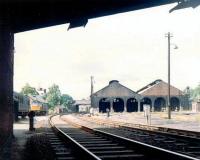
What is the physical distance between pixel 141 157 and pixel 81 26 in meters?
5.53

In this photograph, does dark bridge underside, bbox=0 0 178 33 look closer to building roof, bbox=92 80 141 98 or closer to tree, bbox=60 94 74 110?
building roof, bbox=92 80 141 98

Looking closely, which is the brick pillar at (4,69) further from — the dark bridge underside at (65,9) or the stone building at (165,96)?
the stone building at (165,96)

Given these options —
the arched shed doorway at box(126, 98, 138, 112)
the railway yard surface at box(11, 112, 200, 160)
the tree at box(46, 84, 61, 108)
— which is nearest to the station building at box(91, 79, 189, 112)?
the arched shed doorway at box(126, 98, 138, 112)

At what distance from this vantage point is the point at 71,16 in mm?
13148

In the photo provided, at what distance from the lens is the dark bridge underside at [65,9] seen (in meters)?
11.2

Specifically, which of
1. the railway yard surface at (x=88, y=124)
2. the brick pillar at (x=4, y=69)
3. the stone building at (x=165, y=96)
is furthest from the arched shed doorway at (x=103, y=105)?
the brick pillar at (x=4, y=69)

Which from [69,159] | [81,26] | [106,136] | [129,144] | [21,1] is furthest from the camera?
[106,136]

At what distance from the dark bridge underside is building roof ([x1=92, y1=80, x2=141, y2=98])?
3104 inches

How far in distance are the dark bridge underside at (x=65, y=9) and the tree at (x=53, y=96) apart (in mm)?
152581

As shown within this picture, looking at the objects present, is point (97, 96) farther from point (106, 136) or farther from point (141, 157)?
point (141, 157)

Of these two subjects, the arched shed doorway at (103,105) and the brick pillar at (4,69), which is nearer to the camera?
the brick pillar at (4,69)

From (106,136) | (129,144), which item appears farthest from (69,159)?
(106,136)

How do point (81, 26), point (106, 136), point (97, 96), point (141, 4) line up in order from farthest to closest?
1. point (97, 96)
2. point (106, 136)
3. point (81, 26)
4. point (141, 4)

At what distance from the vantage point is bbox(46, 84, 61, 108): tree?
167 m
